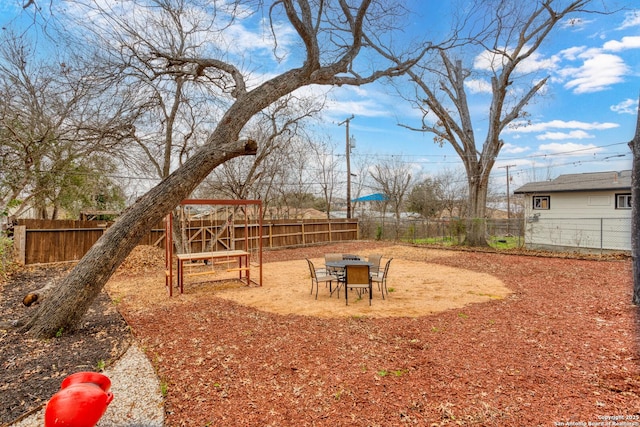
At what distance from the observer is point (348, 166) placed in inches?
698

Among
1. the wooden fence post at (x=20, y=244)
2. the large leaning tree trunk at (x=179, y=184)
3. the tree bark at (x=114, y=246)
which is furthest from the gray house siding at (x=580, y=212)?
the wooden fence post at (x=20, y=244)

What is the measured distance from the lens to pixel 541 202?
17.3m

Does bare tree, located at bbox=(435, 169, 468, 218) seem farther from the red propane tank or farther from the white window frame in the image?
the red propane tank

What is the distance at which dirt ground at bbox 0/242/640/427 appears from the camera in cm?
248

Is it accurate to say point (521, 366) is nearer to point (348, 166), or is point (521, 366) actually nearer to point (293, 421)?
point (293, 421)

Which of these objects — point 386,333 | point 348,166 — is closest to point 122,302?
point 386,333

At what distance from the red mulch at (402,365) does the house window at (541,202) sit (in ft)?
44.6

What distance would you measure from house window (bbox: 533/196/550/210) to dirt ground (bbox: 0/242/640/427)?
11.9 meters

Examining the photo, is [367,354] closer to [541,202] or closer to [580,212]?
[580,212]

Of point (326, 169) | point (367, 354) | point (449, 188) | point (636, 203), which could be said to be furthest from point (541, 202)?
point (367, 354)

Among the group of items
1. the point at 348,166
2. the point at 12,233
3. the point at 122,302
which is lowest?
the point at 122,302

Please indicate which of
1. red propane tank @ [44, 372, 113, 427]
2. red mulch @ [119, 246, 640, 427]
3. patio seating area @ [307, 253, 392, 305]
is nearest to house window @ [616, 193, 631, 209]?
red mulch @ [119, 246, 640, 427]

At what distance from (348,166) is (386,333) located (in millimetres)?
14146

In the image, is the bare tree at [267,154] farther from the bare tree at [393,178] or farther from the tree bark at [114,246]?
the bare tree at [393,178]
